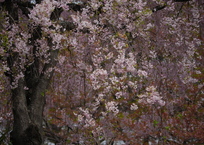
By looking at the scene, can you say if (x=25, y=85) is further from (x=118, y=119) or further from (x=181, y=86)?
(x=181, y=86)

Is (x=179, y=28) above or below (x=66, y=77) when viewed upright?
above

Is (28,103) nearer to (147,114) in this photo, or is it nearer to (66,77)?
(66,77)

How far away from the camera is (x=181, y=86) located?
8734mm

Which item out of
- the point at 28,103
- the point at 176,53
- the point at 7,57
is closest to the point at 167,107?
the point at 176,53

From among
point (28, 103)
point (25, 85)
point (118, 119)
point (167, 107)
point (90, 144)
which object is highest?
point (25, 85)

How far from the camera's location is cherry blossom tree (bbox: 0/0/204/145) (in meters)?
5.26

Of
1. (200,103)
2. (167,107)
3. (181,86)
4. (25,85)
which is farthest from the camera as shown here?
(181,86)

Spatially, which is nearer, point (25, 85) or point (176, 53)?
point (25, 85)

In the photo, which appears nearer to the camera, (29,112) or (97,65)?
(29,112)

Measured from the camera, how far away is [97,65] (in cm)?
590

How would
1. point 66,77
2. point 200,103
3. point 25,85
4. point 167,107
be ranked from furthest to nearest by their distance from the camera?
point 66,77 < point 167,107 < point 200,103 < point 25,85

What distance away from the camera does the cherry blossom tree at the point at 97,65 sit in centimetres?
526

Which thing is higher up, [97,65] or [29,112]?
[97,65]

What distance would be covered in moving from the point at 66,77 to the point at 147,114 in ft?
11.5
